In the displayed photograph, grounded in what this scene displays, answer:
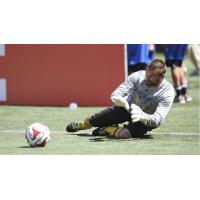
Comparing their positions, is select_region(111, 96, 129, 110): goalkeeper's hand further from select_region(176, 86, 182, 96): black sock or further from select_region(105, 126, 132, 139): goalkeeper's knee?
select_region(176, 86, 182, 96): black sock

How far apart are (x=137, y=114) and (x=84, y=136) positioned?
3.54 ft

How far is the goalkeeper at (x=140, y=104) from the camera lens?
988 centimetres

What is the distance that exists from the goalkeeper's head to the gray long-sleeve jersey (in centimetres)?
9

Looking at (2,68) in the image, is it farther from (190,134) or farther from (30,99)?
(190,134)

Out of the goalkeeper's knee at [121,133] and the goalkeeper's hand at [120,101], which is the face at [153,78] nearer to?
the goalkeeper's hand at [120,101]

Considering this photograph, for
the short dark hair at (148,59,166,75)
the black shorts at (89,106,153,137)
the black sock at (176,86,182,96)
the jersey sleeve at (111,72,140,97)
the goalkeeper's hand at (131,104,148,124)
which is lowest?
the black sock at (176,86,182,96)

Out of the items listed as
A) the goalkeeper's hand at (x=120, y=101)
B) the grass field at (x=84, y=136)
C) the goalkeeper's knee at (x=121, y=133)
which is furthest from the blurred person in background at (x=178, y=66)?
the goalkeeper's hand at (x=120, y=101)

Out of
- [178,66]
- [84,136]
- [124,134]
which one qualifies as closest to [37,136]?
[84,136]

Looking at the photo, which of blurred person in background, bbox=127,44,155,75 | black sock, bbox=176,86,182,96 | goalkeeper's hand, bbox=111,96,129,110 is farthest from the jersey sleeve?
black sock, bbox=176,86,182,96

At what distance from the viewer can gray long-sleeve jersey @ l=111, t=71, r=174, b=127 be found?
10.0 metres
